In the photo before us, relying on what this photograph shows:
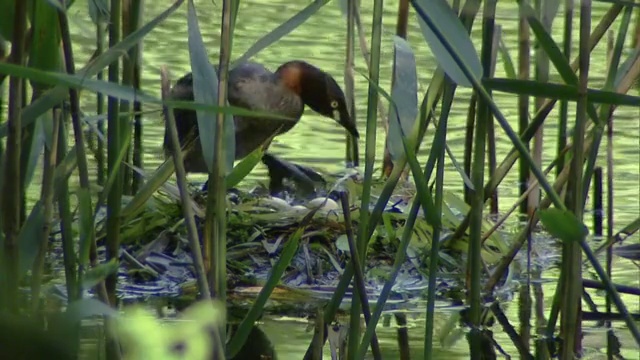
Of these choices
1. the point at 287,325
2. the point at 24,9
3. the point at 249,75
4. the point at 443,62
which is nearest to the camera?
the point at 24,9

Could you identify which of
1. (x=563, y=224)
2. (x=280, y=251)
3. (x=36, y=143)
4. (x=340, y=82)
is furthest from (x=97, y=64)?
(x=340, y=82)

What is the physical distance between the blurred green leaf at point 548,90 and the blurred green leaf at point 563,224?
0.13 metres

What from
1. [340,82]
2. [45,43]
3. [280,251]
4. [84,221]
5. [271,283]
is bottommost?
[340,82]

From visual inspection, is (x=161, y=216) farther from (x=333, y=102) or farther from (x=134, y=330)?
Answer: (x=134, y=330)

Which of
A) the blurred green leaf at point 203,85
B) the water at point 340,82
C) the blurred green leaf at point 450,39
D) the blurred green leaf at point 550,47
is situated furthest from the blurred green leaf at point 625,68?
the blurred green leaf at point 203,85

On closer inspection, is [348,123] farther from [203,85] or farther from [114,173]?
[203,85]

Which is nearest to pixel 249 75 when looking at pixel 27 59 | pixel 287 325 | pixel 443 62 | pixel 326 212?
pixel 326 212

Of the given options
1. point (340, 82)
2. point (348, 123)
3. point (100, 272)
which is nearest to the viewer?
point (100, 272)

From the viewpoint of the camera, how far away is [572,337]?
5.79 feet

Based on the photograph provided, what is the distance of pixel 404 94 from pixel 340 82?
9.58ft

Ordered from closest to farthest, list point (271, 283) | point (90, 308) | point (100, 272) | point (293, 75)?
point (90, 308)
point (100, 272)
point (271, 283)
point (293, 75)

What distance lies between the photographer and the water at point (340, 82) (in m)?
2.73

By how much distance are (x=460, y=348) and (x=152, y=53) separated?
290cm

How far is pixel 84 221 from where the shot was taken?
1.57m
